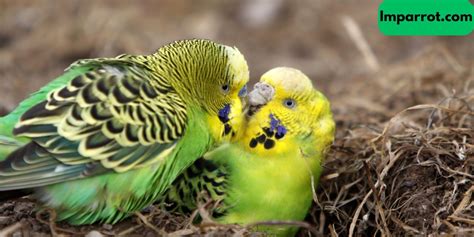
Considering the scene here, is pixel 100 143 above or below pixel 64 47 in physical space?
below

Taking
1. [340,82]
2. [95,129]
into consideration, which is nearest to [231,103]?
[95,129]

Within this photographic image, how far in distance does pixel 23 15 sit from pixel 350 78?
162 inches

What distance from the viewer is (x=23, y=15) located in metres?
8.91

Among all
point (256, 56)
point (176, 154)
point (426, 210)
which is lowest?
point (426, 210)

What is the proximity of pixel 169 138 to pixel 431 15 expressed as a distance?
269cm

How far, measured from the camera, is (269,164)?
413 cm

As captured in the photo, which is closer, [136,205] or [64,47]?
[136,205]

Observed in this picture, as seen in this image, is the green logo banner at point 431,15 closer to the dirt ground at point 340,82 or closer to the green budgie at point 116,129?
the dirt ground at point 340,82

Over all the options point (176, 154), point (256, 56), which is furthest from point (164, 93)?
point (256, 56)

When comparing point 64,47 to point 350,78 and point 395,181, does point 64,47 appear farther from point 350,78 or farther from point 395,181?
point 395,181

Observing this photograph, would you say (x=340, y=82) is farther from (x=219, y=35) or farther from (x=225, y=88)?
(x=225, y=88)

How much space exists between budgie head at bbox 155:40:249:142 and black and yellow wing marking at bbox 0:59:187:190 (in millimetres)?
150

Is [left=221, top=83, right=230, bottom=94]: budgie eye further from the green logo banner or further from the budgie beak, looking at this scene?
Result: the green logo banner

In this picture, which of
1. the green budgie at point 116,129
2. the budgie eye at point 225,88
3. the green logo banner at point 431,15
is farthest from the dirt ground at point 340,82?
the budgie eye at point 225,88
